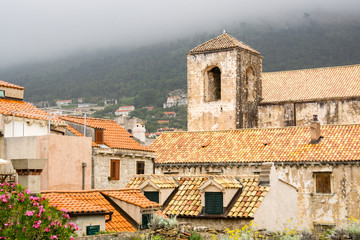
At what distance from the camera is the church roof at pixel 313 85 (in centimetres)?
4609

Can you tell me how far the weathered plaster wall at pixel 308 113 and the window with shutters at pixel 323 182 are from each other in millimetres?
11763

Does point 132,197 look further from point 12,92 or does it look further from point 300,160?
point 300,160

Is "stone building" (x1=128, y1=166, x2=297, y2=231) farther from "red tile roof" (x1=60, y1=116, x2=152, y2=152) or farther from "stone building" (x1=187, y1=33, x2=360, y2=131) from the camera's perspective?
"stone building" (x1=187, y1=33, x2=360, y2=131)

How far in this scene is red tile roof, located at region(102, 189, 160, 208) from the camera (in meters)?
20.9

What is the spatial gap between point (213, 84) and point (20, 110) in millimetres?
24864

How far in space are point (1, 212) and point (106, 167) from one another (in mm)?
17326

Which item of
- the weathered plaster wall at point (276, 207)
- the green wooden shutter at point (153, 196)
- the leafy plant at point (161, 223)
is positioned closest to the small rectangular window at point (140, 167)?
the green wooden shutter at point (153, 196)

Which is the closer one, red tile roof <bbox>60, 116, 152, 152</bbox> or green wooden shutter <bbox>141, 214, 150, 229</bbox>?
green wooden shutter <bbox>141, 214, 150, 229</bbox>

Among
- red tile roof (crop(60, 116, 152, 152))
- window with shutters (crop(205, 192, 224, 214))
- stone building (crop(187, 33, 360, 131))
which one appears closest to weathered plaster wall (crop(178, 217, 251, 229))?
window with shutters (crop(205, 192, 224, 214))

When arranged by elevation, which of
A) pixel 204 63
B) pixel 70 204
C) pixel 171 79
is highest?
pixel 171 79

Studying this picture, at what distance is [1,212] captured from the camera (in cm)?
1385

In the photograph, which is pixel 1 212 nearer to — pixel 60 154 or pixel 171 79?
pixel 60 154

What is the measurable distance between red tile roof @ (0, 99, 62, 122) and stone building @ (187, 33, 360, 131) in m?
A: 20.4

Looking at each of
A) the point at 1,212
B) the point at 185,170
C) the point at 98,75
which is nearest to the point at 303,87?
the point at 185,170
